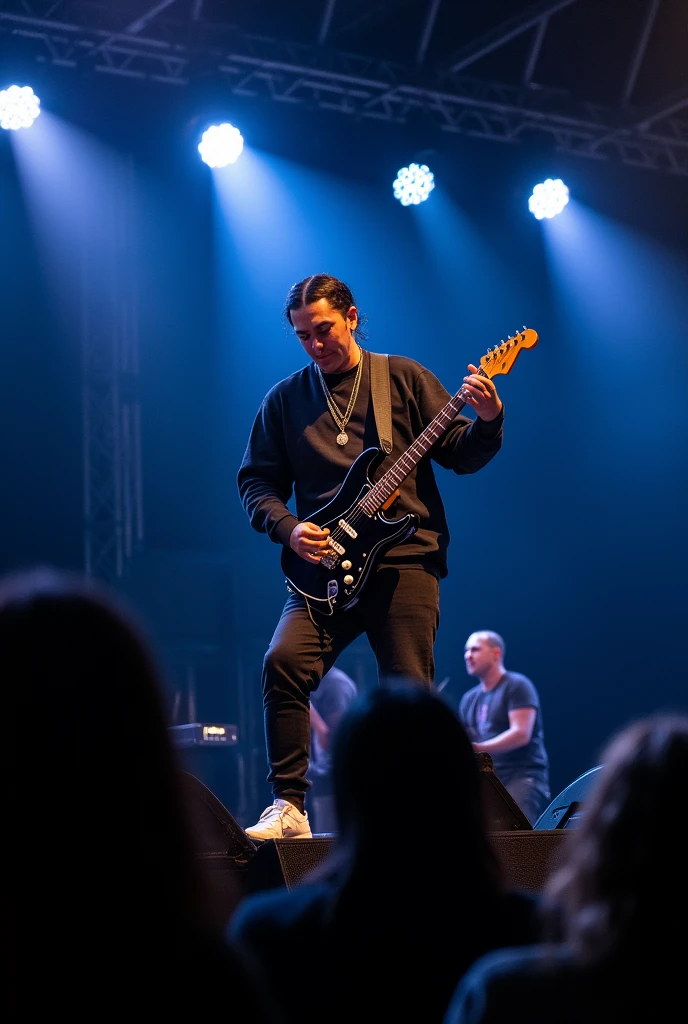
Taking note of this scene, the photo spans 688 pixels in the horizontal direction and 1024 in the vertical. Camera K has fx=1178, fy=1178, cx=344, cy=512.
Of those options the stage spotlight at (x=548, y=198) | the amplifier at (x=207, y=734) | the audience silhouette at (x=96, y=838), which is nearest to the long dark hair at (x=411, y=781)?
the audience silhouette at (x=96, y=838)

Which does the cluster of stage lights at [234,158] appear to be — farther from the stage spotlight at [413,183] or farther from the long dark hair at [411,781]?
the long dark hair at [411,781]

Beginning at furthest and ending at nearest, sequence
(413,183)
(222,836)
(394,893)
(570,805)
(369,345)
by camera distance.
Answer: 1. (369,345)
2. (413,183)
3. (570,805)
4. (222,836)
5. (394,893)

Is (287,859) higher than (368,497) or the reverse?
the reverse

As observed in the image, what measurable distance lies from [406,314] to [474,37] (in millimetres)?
2810

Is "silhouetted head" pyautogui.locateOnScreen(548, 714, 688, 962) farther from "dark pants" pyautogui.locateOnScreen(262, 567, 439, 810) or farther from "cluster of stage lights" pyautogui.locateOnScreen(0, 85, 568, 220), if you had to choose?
"cluster of stage lights" pyautogui.locateOnScreen(0, 85, 568, 220)

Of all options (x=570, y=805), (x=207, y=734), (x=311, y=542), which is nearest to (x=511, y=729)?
(x=207, y=734)

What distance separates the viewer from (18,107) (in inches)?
340

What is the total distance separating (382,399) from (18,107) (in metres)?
5.52

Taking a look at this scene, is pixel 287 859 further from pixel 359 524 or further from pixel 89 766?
pixel 89 766

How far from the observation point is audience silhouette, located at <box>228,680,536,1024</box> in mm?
1620

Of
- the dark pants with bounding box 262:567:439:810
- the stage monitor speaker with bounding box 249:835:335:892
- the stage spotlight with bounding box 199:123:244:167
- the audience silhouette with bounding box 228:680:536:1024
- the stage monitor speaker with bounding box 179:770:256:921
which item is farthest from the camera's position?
the stage spotlight with bounding box 199:123:244:167

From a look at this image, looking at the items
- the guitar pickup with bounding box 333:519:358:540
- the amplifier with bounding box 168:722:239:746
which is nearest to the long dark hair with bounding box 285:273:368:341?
the guitar pickup with bounding box 333:519:358:540

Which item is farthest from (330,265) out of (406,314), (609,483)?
(609,483)

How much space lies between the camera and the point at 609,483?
11.5 m
